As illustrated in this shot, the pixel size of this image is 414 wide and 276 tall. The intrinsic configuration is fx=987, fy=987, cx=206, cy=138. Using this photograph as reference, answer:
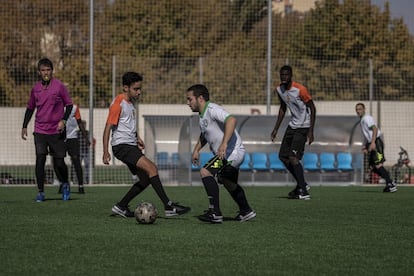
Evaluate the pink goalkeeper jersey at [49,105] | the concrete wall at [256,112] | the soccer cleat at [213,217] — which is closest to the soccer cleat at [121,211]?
the soccer cleat at [213,217]

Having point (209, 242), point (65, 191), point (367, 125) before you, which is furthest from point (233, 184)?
point (367, 125)

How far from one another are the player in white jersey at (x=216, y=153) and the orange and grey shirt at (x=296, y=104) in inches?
201

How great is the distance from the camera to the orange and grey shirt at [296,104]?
1642 centimetres

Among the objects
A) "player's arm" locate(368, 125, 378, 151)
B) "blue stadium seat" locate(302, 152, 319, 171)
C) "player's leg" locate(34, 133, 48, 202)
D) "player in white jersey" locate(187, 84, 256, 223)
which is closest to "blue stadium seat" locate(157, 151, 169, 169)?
"blue stadium seat" locate(302, 152, 319, 171)

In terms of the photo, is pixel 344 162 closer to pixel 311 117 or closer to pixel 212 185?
pixel 311 117

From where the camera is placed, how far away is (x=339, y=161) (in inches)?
963

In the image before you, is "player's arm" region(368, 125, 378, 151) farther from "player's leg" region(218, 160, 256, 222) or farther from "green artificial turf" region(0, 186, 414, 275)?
"player's leg" region(218, 160, 256, 222)

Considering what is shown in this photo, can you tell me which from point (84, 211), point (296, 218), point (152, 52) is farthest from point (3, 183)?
point (152, 52)

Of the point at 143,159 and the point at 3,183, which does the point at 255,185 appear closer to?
the point at 3,183

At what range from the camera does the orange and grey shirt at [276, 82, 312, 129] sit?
647 inches

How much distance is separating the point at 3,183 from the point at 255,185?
5970 millimetres

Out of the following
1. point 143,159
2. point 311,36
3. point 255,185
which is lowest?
point 255,185

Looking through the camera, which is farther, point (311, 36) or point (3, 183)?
point (311, 36)

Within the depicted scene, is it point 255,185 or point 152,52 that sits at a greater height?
point 152,52
